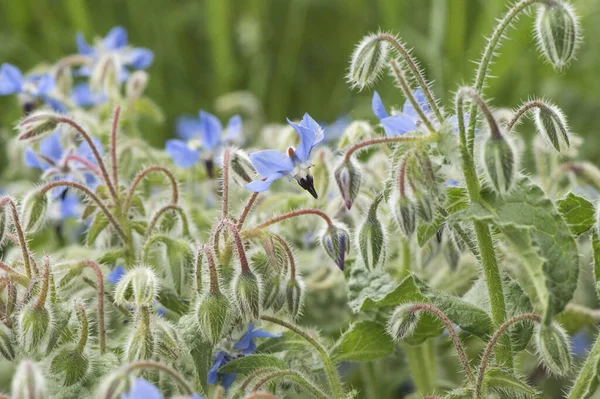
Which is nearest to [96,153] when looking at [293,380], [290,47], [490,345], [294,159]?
[294,159]

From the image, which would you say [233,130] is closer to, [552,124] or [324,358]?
[324,358]

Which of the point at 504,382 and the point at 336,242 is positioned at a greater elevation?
the point at 336,242

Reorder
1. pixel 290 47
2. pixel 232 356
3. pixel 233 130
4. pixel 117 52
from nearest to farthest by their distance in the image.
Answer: pixel 232 356
pixel 233 130
pixel 117 52
pixel 290 47

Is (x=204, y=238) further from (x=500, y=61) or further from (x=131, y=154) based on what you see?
(x=500, y=61)

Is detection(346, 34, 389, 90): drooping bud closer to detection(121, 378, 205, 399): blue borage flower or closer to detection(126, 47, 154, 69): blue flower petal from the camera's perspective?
detection(121, 378, 205, 399): blue borage flower

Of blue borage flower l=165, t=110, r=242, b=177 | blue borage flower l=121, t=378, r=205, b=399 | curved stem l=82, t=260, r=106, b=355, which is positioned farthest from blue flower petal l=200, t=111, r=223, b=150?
blue borage flower l=121, t=378, r=205, b=399
